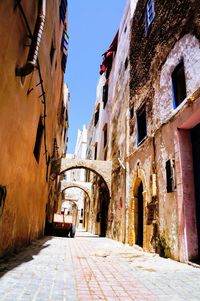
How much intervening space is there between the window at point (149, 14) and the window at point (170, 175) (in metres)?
5.88

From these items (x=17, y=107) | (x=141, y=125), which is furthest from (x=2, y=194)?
(x=141, y=125)

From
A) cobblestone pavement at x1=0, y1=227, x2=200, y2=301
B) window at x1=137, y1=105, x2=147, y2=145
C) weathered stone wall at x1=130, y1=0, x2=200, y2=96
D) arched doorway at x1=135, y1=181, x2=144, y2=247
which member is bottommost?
cobblestone pavement at x1=0, y1=227, x2=200, y2=301

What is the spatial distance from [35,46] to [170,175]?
13.9 ft

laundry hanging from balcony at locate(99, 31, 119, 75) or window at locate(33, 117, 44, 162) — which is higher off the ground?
laundry hanging from balcony at locate(99, 31, 119, 75)

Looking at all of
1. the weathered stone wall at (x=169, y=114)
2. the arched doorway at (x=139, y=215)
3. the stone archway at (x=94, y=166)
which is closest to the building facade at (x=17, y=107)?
the weathered stone wall at (x=169, y=114)

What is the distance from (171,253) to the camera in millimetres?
5535

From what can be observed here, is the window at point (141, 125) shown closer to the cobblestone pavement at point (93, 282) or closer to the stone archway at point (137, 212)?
the stone archway at point (137, 212)

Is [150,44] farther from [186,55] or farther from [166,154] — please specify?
[166,154]

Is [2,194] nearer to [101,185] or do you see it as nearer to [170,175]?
[170,175]

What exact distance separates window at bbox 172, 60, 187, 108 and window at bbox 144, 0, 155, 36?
3455mm

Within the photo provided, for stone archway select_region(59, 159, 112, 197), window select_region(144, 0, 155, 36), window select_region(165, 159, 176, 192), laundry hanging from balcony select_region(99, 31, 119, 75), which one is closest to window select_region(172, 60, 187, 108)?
window select_region(165, 159, 176, 192)

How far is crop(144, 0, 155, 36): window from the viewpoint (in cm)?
911

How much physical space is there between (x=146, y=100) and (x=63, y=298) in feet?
23.8

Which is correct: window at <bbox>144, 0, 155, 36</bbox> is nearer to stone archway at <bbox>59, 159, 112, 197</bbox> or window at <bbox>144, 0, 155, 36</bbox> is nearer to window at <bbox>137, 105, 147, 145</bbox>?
window at <bbox>137, 105, 147, 145</bbox>
